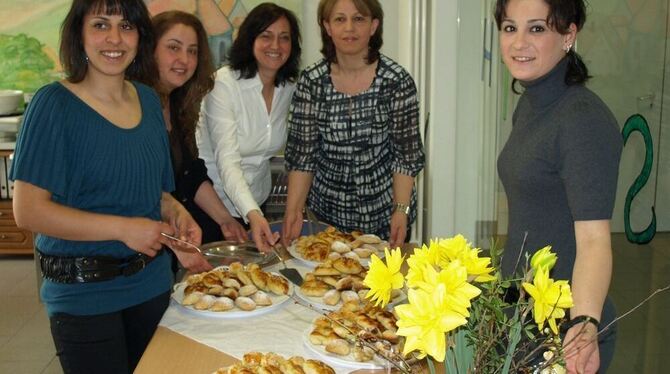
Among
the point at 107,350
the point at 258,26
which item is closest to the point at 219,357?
the point at 107,350

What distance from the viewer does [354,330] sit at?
1.48 meters

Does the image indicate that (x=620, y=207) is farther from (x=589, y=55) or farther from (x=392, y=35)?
(x=392, y=35)

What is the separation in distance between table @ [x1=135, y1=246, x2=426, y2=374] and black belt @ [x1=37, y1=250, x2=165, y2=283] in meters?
0.17

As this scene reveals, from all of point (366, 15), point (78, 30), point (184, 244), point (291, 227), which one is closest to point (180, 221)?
point (184, 244)

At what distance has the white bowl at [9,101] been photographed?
4750mm

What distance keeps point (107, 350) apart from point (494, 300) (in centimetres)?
112

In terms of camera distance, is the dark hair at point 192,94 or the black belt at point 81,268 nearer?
the black belt at point 81,268

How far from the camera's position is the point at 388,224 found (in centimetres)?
256

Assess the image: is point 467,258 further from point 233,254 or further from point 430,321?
point 233,254

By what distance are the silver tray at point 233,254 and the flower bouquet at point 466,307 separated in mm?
1197

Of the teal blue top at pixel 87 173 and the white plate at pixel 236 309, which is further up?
the teal blue top at pixel 87 173

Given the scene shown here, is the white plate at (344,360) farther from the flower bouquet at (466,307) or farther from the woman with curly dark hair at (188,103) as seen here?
the woman with curly dark hair at (188,103)

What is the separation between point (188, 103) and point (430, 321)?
5.90 ft

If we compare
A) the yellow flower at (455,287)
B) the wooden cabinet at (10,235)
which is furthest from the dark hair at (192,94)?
the wooden cabinet at (10,235)
